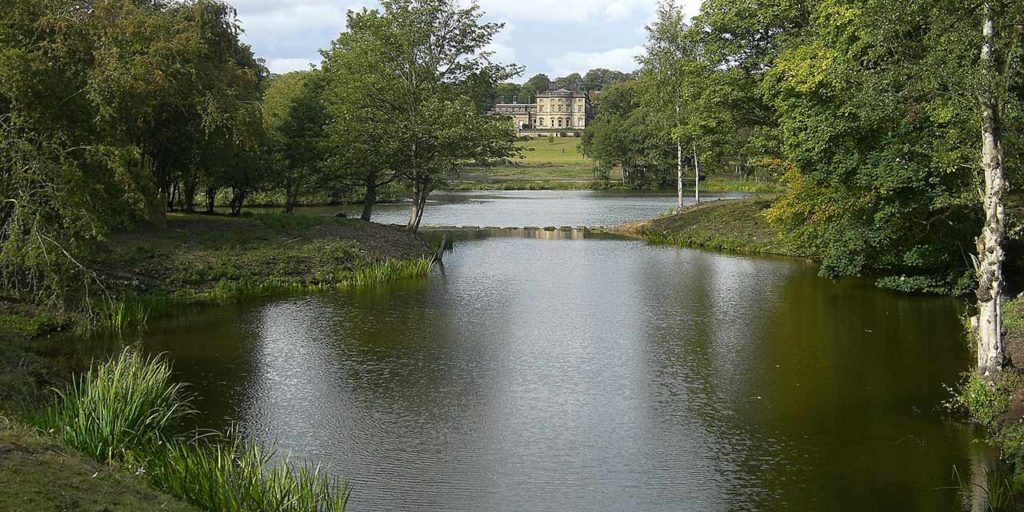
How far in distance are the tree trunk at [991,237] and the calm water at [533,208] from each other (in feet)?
115

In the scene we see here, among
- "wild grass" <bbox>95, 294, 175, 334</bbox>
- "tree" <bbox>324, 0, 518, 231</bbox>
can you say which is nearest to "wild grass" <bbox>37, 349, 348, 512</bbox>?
"wild grass" <bbox>95, 294, 175, 334</bbox>

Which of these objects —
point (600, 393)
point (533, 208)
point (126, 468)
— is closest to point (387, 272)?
point (600, 393)

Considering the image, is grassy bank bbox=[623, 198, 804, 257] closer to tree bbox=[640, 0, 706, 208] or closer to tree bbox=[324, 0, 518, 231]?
tree bbox=[640, 0, 706, 208]

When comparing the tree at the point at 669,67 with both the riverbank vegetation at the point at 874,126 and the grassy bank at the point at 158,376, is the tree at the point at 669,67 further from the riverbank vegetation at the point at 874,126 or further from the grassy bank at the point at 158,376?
the grassy bank at the point at 158,376

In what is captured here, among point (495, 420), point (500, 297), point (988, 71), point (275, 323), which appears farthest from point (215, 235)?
point (988, 71)

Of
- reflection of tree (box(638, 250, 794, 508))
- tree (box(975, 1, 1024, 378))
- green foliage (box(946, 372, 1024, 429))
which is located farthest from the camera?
tree (box(975, 1, 1024, 378))

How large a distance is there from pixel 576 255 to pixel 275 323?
1638 cm

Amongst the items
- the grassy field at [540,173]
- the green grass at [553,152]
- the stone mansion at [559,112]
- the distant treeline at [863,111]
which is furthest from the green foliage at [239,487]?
the stone mansion at [559,112]

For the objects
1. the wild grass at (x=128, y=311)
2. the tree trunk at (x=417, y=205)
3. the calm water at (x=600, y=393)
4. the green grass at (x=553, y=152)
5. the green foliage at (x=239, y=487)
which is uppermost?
the green grass at (x=553, y=152)

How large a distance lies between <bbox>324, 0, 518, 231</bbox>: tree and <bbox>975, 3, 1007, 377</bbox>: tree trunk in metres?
22.1

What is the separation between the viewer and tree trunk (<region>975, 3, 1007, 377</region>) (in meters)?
12.4

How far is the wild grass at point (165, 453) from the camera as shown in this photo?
8281mm

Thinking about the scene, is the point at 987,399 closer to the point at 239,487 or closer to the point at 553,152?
the point at 239,487

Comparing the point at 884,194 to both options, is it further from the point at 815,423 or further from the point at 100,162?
the point at 100,162
